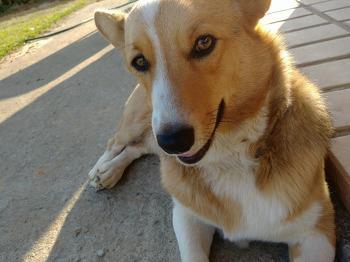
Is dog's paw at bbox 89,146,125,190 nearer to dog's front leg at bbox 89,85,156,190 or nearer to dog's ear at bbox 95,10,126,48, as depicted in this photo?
dog's front leg at bbox 89,85,156,190

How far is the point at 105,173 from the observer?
8.98ft

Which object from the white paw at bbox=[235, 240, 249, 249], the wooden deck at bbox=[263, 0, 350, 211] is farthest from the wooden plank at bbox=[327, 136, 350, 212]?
the white paw at bbox=[235, 240, 249, 249]

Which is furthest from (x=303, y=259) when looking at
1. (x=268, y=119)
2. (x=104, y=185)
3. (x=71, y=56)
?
(x=71, y=56)

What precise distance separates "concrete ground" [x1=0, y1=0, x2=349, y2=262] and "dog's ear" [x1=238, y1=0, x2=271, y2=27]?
3.53ft

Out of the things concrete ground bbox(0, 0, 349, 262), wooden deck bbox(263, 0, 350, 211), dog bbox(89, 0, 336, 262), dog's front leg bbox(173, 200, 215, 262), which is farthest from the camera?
concrete ground bbox(0, 0, 349, 262)

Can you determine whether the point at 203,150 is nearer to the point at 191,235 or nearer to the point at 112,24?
the point at 191,235

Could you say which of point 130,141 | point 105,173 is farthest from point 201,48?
point 130,141

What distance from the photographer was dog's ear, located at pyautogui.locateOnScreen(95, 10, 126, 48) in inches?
88.7

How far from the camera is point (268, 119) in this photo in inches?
73.0

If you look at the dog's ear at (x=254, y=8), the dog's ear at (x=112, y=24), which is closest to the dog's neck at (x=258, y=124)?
the dog's ear at (x=254, y=8)

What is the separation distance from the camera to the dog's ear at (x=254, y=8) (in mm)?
1919

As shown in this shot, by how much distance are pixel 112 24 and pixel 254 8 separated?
0.80 metres

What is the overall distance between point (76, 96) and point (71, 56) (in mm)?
1777

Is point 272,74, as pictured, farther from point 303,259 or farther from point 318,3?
point 318,3
